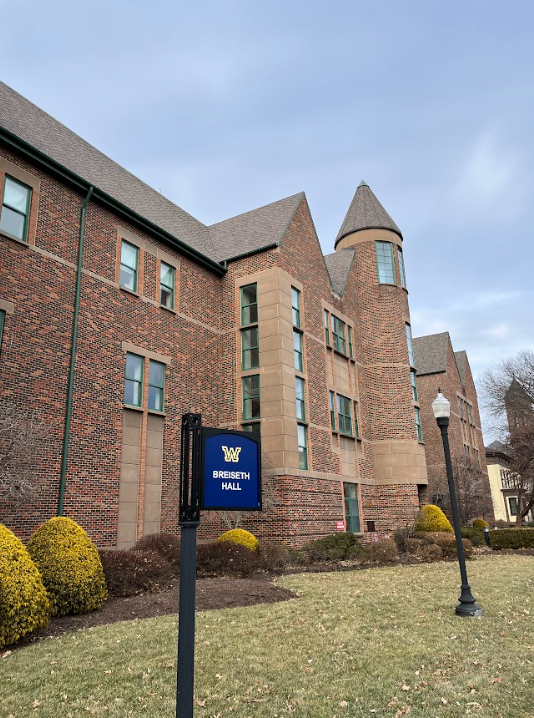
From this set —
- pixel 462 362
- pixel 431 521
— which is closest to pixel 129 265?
pixel 431 521

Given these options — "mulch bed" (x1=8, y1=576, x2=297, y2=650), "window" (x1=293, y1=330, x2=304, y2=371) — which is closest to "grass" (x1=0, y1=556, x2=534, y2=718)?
"mulch bed" (x1=8, y1=576, x2=297, y2=650)

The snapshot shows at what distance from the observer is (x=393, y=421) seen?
27.2 meters

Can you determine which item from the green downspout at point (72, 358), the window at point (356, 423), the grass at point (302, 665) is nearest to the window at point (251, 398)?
the window at point (356, 423)

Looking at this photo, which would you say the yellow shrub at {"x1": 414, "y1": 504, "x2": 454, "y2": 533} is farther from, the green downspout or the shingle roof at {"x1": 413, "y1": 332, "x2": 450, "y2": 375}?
the shingle roof at {"x1": 413, "y1": 332, "x2": 450, "y2": 375}

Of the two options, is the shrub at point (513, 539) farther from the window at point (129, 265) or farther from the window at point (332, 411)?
the window at point (129, 265)

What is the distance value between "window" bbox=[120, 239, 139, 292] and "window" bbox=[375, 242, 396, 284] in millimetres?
15233

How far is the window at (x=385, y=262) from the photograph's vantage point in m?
29.6

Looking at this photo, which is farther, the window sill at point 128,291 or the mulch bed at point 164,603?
the window sill at point 128,291

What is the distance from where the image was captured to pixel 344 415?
2517 centimetres

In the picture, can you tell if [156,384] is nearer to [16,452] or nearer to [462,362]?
[16,452]

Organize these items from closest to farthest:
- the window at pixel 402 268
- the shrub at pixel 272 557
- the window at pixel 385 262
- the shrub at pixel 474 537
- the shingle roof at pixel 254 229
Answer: the shrub at pixel 272 557, the shingle roof at pixel 254 229, the shrub at pixel 474 537, the window at pixel 385 262, the window at pixel 402 268

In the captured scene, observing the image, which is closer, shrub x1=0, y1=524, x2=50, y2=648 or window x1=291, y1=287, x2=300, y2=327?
shrub x1=0, y1=524, x2=50, y2=648

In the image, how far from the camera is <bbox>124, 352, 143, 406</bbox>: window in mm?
17156

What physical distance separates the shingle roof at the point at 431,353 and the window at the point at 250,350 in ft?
83.1
